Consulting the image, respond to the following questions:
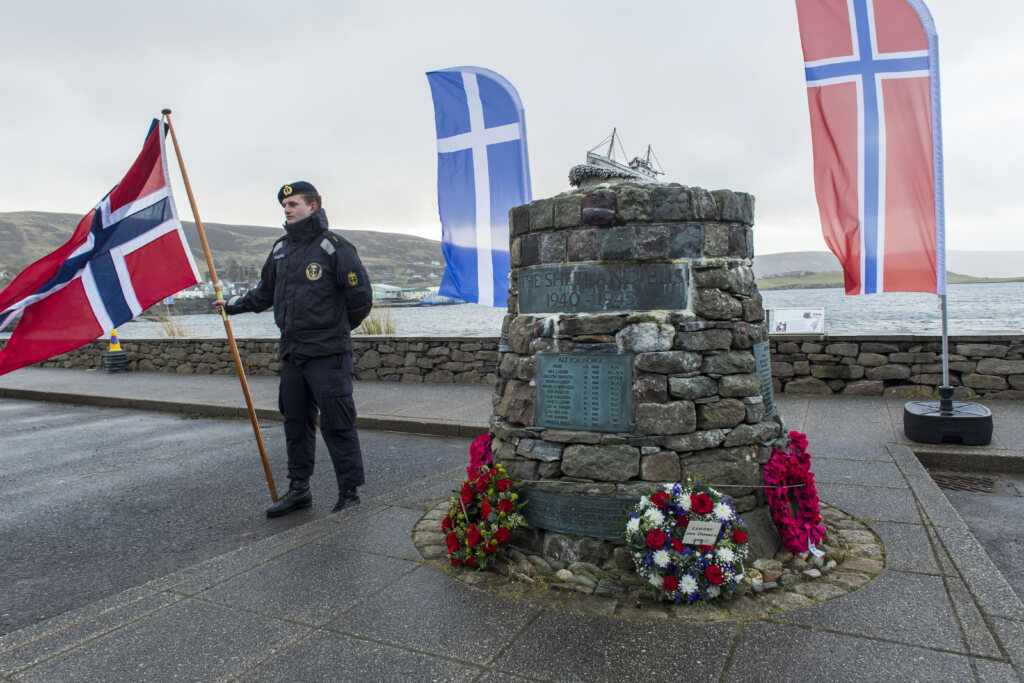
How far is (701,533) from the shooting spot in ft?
9.92

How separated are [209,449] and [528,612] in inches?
211

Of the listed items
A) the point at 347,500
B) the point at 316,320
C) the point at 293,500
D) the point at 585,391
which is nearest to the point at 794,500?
the point at 585,391

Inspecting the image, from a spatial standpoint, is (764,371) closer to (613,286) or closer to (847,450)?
(613,286)

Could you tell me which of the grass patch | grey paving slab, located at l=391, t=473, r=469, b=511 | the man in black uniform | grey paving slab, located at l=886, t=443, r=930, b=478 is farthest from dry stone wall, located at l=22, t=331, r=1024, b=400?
the grass patch

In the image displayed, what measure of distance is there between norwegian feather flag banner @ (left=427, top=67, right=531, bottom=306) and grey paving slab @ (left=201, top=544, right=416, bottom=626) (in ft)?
14.9

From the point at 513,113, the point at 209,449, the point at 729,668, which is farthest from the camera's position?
the point at 513,113

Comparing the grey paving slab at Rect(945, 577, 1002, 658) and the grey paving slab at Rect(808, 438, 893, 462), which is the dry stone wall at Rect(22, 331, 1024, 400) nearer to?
the grey paving slab at Rect(808, 438, 893, 462)

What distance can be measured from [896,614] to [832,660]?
0.52 meters

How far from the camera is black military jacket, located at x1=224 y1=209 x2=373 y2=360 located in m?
4.43

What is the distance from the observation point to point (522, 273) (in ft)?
12.2

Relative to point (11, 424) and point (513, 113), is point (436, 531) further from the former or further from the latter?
point (11, 424)

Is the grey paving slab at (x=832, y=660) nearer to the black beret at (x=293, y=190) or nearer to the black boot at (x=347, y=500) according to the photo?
the black boot at (x=347, y=500)

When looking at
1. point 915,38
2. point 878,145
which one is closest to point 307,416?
Answer: point 878,145

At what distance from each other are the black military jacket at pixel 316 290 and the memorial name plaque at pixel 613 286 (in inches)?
61.5
